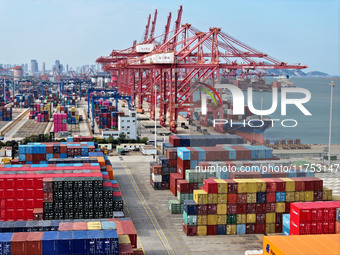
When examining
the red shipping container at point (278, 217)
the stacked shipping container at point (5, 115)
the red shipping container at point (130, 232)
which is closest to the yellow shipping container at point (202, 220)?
the red shipping container at point (278, 217)

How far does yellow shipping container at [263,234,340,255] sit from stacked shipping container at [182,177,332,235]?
9.32 m

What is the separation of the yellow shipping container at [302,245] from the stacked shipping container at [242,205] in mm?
9321

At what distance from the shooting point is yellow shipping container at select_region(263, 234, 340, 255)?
1820 centimetres

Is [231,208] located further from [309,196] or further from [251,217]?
[309,196]

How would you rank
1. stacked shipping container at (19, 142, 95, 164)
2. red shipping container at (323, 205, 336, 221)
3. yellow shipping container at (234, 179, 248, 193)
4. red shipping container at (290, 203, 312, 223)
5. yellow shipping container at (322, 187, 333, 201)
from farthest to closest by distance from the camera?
stacked shipping container at (19, 142, 95, 164) < yellow shipping container at (322, 187, 333, 201) < yellow shipping container at (234, 179, 248, 193) < red shipping container at (323, 205, 336, 221) < red shipping container at (290, 203, 312, 223)

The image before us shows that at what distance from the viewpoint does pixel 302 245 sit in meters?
18.8

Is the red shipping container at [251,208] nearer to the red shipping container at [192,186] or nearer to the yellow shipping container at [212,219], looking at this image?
the yellow shipping container at [212,219]

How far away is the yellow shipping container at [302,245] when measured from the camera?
18203 millimetres

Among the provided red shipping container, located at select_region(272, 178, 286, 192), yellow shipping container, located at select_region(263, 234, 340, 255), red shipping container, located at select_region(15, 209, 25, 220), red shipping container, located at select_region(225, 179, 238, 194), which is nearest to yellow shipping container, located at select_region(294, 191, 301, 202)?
red shipping container, located at select_region(272, 178, 286, 192)

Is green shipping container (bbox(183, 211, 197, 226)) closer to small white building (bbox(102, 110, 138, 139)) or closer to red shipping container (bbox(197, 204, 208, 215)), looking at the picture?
red shipping container (bbox(197, 204, 208, 215))

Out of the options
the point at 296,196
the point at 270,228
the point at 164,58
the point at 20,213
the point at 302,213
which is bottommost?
the point at 270,228

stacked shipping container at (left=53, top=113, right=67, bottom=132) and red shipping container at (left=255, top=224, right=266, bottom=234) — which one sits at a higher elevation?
stacked shipping container at (left=53, top=113, right=67, bottom=132)

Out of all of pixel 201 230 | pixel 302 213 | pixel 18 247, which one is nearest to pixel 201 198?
pixel 201 230

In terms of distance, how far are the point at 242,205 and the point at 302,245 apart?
10.5 m
